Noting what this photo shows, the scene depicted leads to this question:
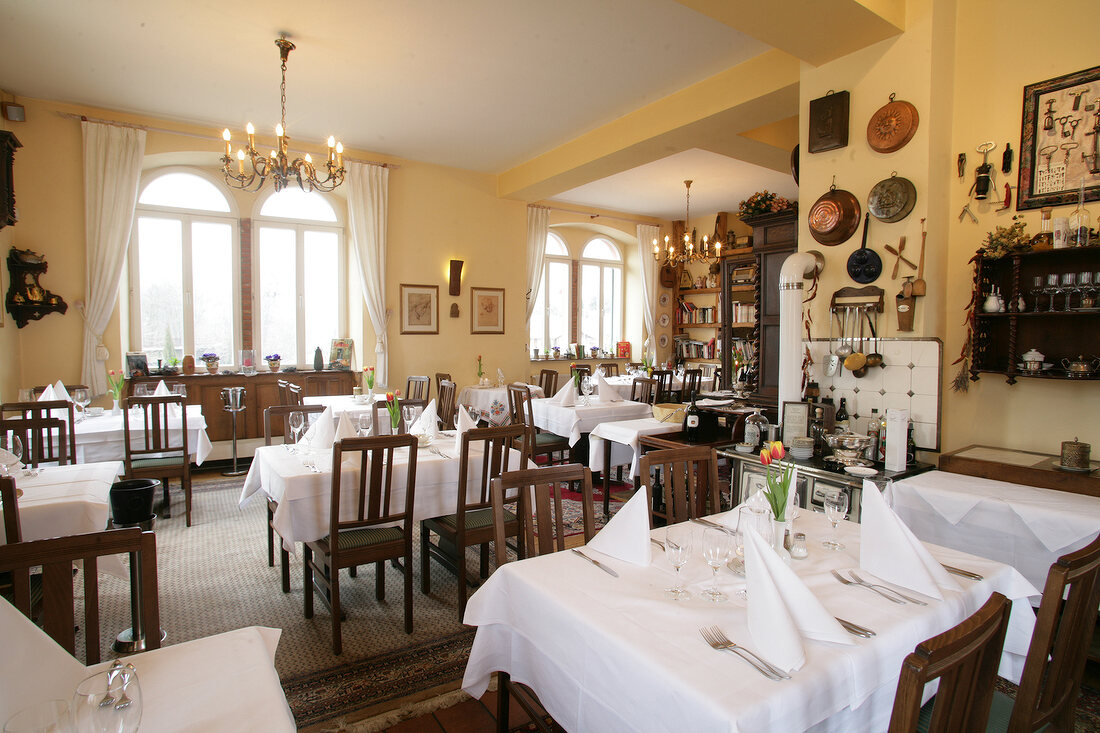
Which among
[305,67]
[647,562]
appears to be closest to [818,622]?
[647,562]

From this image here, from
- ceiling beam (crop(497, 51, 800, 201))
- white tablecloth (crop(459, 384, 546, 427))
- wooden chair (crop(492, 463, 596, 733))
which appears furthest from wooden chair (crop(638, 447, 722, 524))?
white tablecloth (crop(459, 384, 546, 427))

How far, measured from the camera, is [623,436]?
455 cm

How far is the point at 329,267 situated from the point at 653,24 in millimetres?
5068

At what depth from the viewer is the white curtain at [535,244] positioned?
8820 millimetres

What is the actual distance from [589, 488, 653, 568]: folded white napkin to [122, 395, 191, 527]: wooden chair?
3.90 meters

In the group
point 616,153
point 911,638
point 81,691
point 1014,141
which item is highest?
point 616,153

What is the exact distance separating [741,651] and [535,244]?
8004 mm

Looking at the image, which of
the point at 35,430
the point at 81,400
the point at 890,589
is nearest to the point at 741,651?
the point at 890,589

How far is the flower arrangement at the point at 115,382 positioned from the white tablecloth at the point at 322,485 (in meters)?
2.45

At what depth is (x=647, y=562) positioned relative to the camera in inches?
72.5

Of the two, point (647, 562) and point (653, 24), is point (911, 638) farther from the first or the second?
point (653, 24)

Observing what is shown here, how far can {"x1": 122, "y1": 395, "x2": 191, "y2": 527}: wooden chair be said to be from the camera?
4.34 metres

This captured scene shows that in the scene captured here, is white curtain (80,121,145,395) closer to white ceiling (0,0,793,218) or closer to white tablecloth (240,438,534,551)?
white ceiling (0,0,793,218)

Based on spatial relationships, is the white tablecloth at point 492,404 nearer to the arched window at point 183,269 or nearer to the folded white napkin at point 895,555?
the arched window at point 183,269
